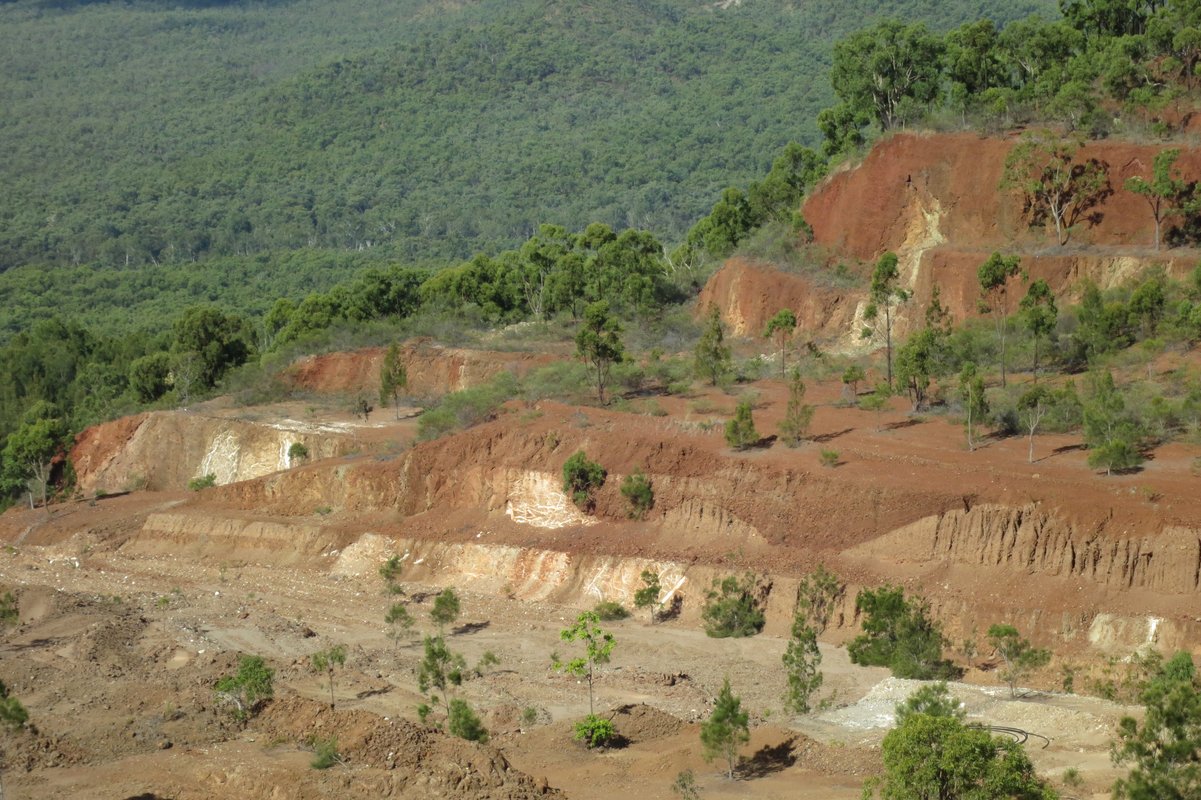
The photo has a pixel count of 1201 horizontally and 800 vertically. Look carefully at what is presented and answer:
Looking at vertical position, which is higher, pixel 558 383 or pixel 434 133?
pixel 558 383

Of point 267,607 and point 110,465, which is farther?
point 110,465

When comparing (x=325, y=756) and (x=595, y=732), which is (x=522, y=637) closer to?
(x=595, y=732)

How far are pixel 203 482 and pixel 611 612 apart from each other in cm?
2256

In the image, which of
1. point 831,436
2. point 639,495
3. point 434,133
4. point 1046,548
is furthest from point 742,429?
point 434,133

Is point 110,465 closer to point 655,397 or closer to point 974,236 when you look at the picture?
point 655,397

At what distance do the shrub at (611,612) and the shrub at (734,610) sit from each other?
254cm

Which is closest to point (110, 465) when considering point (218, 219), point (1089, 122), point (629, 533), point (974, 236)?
point (629, 533)

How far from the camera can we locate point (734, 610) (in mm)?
43219

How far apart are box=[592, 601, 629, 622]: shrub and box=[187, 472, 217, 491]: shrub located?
21.5m

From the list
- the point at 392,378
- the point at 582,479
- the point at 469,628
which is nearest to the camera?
the point at 469,628

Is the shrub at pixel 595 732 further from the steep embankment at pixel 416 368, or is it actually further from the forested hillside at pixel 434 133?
the forested hillside at pixel 434 133

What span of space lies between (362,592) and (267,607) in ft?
9.48

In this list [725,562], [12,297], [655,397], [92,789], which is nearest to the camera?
[92,789]

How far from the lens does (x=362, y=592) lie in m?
50.3
